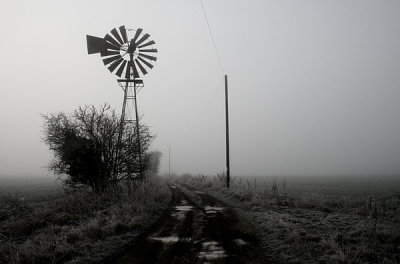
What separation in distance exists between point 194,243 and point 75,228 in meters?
4.96

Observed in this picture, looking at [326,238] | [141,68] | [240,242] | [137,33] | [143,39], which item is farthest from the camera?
[141,68]

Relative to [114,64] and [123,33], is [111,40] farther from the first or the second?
[114,64]

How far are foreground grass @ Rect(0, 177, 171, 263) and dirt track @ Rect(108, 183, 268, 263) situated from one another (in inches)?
28.0

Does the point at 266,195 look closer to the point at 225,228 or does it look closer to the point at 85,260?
the point at 225,228

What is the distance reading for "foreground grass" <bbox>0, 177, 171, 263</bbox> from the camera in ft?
25.7

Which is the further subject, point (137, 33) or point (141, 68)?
point (141, 68)

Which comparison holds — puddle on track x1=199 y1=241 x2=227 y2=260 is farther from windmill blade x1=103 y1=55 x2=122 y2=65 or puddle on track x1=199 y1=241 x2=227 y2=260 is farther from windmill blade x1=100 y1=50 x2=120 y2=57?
windmill blade x1=100 y1=50 x2=120 y2=57

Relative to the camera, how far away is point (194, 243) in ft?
28.9

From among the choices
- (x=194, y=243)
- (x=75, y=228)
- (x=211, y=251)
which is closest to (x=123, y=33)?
(x=75, y=228)

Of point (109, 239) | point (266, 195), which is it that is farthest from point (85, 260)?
point (266, 195)

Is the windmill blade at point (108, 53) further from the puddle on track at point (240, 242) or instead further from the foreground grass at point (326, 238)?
the puddle on track at point (240, 242)

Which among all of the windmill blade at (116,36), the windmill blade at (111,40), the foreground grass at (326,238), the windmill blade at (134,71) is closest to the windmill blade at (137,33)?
the windmill blade at (116,36)

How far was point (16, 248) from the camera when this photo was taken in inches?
337

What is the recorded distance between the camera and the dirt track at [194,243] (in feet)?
24.4
